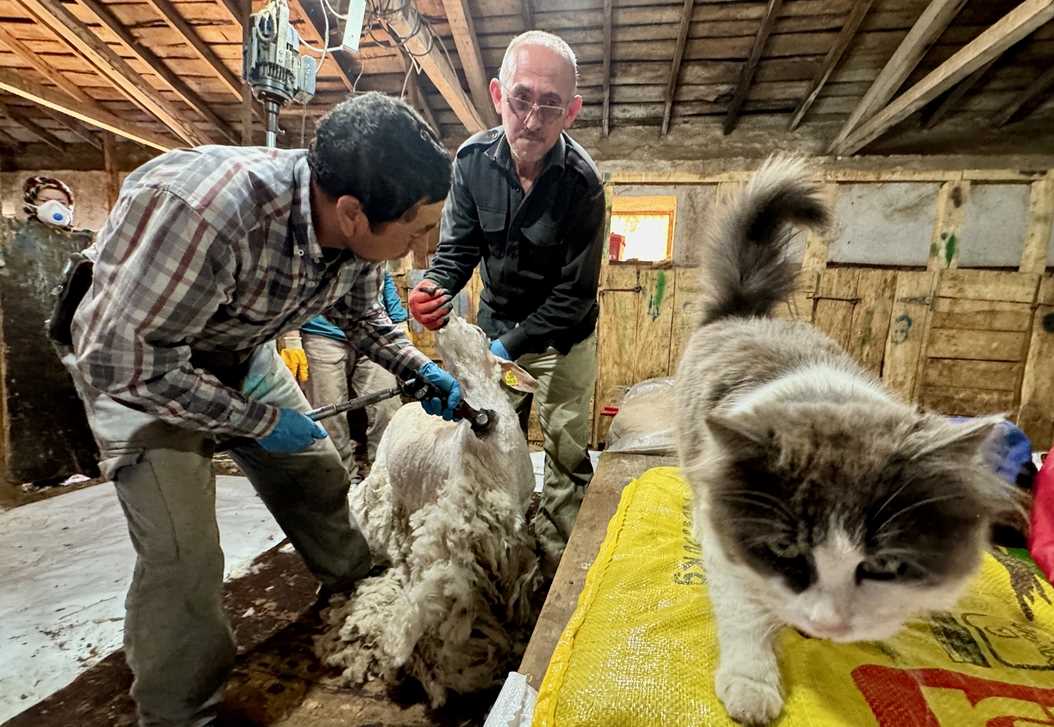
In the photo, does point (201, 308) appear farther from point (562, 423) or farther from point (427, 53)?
point (427, 53)

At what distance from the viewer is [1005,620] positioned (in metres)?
1.13

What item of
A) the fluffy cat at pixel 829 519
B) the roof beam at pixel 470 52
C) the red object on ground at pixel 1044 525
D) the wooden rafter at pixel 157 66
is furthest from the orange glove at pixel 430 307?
the wooden rafter at pixel 157 66

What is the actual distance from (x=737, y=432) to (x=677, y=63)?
14.9ft

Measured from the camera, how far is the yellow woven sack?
0.84 metres

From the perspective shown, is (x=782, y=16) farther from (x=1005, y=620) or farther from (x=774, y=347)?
(x=1005, y=620)

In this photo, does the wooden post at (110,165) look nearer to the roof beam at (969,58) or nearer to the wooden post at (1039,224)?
the roof beam at (969,58)

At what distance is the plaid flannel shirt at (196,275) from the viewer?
1.19 meters

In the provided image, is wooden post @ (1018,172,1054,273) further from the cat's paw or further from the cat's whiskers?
the cat's paw

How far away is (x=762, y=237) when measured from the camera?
5.93ft

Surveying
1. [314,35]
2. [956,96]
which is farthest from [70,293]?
[956,96]

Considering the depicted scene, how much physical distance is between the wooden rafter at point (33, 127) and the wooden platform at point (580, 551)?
355 inches

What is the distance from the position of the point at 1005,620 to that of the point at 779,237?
4.25 ft

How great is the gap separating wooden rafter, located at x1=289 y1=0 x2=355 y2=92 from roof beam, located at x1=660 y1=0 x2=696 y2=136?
2.80 meters

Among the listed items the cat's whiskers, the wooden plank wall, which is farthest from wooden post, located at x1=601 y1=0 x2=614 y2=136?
the cat's whiskers
